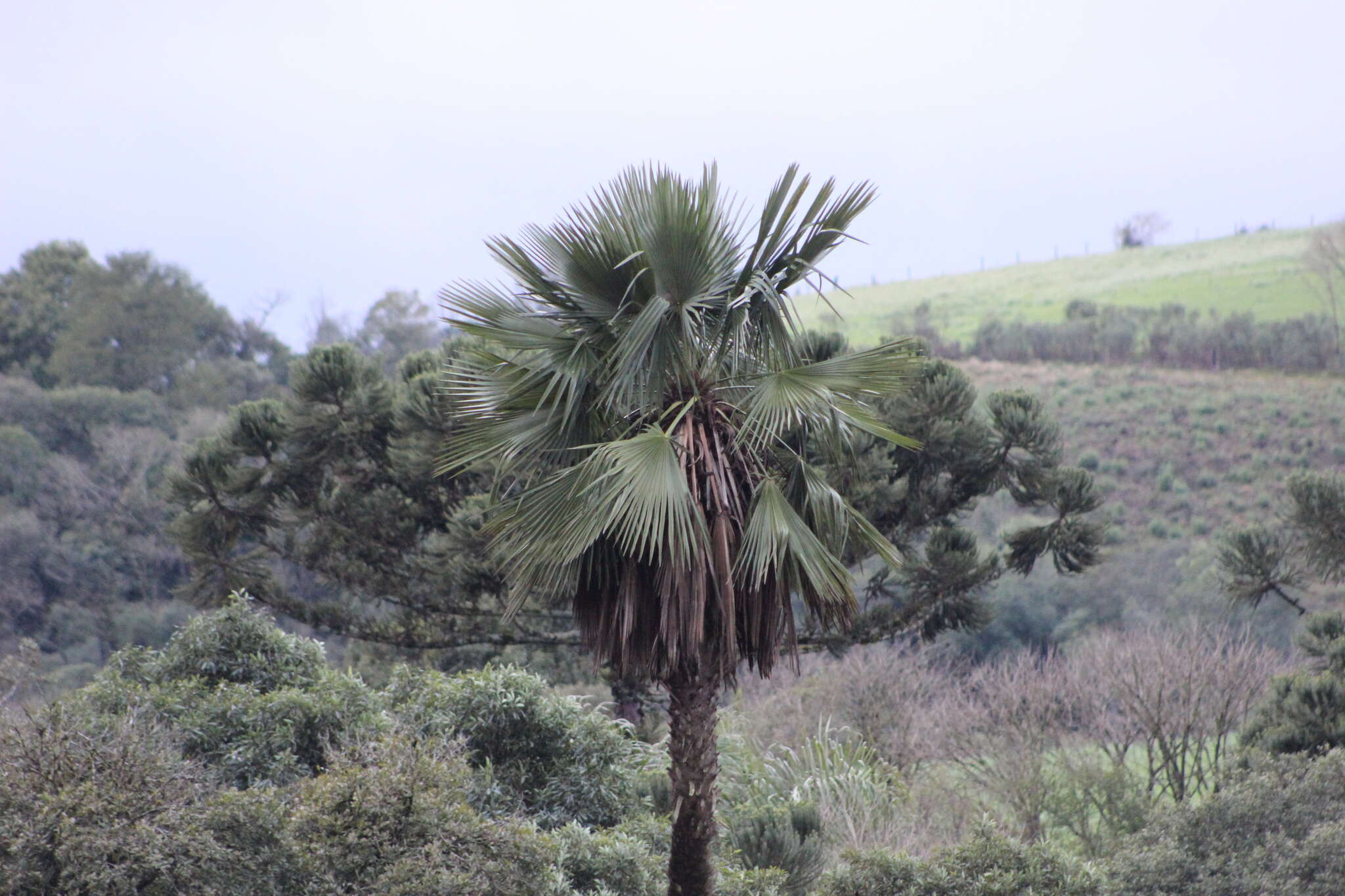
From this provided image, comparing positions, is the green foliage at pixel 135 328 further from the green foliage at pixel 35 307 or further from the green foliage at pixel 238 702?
the green foliage at pixel 238 702

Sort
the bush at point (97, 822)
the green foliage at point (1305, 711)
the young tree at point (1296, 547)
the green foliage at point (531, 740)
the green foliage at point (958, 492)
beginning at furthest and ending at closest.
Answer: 1. the green foliage at point (958, 492)
2. the young tree at point (1296, 547)
3. the green foliage at point (1305, 711)
4. the green foliage at point (531, 740)
5. the bush at point (97, 822)

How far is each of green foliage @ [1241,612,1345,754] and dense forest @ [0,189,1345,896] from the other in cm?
5

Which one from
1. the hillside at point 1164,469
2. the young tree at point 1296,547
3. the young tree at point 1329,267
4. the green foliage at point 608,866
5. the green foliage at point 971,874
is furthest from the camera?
the young tree at point 1329,267

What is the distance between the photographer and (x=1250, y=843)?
8.57 metres

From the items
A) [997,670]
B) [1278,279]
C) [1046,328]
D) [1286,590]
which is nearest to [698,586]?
[997,670]

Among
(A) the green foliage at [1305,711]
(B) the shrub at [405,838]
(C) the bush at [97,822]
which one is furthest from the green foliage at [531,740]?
(A) the green foliage at [1305,711]

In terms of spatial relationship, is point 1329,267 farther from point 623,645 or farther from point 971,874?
point 623,645

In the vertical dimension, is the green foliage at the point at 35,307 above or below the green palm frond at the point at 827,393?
above

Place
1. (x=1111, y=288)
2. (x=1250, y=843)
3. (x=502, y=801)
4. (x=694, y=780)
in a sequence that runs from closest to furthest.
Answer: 1. (x=694, y=780)
2. (x=1250, y=843)
3. (x=502, y=801)
4. (x=1111, y=288)

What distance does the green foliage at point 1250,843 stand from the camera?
8055mm

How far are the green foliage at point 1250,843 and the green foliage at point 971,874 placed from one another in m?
0.75

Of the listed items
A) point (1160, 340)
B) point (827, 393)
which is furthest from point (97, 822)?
point (1160, 340)

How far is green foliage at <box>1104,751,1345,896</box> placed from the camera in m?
8.05

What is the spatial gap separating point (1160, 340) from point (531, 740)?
4839 cm
